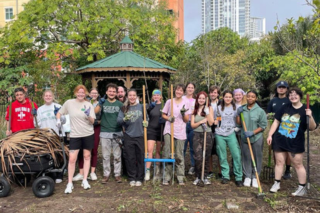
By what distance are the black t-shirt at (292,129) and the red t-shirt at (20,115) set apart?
4.62m

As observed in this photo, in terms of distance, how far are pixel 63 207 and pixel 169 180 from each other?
194 centimetres

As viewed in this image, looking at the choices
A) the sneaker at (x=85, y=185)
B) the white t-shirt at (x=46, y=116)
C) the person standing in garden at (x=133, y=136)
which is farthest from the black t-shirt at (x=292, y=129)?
the white t-shirt at (x=46, y=116)

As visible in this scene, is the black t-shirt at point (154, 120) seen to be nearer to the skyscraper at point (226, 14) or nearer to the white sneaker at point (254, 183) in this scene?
the white sneaker at point (254, 183)

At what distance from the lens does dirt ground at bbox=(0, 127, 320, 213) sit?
4133 millimetres

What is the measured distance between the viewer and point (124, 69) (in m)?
9.62

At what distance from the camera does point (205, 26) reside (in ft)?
407

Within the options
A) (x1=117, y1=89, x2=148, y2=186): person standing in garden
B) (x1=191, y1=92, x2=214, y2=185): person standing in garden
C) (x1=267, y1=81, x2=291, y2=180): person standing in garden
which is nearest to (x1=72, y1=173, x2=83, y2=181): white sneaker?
(x1=117, y1=89, x2=148, y2=186): person standing in garden

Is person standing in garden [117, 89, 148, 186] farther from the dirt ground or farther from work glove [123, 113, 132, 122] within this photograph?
the dirt ground

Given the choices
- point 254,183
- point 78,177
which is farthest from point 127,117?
point 254,183

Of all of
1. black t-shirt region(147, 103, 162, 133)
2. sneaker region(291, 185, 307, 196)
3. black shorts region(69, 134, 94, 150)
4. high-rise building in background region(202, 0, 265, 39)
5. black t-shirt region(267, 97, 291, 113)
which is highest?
high-rise building in background region(202, 0, 265, 39)

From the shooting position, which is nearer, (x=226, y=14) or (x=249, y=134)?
(x=249, y=134)

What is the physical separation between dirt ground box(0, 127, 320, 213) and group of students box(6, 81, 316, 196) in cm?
22

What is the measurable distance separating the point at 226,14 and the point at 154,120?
422ft

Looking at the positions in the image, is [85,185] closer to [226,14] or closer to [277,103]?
[277,103]
